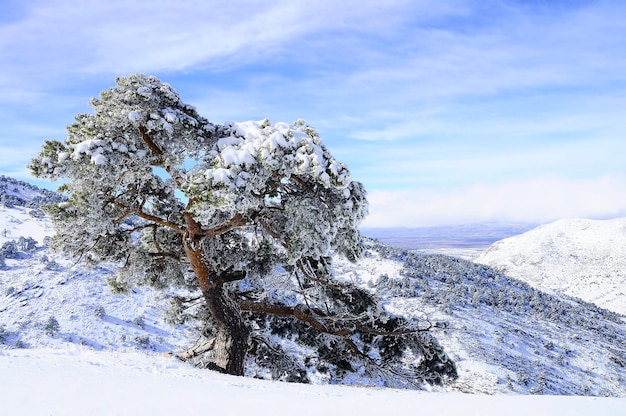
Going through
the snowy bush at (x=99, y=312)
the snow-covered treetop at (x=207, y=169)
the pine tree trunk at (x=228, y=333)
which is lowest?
the snowy bush at (x=99, y=312)

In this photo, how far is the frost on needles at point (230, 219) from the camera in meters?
8.97

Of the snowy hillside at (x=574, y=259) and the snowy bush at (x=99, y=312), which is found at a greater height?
the snowy bush at (x=99, y=312)

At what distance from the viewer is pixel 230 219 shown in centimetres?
1014

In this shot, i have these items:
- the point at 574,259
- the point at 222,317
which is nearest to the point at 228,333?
the point at 222,317

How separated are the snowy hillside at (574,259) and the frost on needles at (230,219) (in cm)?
5023

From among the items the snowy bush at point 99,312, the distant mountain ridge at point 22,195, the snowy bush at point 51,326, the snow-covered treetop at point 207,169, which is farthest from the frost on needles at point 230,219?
the distant mountain ridge at point 22,195

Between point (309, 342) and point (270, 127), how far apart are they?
26.2 feet

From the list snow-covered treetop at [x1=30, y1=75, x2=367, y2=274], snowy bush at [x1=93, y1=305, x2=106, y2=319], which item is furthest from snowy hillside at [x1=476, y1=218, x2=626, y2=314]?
snow-covered treetop at [x1=30, y1=75, x2=367, y2=274]

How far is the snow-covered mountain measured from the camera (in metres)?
17.5

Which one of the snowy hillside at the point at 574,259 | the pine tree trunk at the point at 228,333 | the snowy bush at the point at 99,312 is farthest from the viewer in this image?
the snowy hillside at the point at 574,259

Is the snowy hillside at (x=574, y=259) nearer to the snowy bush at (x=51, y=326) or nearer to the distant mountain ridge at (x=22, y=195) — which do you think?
the snowy bush at (x=51, y=326)

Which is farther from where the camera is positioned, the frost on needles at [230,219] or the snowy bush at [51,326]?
the snowy bush at [51,326]

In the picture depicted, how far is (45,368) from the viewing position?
22.3 feet

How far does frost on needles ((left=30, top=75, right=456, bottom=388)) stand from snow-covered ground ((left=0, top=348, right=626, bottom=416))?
3358 mm
